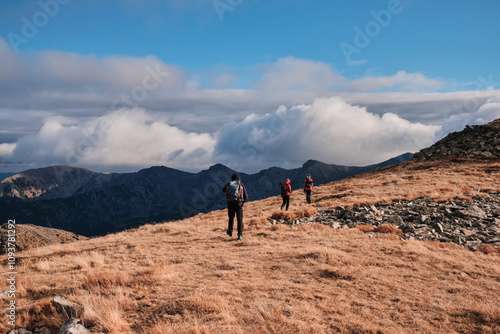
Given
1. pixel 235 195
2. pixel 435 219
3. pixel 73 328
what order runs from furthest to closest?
pixel 435 219 < pixel 235 195 < pixel 73 328

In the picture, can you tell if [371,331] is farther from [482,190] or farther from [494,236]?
[482,190]

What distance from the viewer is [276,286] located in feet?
25.1

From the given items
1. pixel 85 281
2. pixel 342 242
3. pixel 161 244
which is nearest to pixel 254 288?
pixel 85 281

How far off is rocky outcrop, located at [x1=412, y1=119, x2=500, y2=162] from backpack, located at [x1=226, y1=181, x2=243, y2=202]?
5026 cm

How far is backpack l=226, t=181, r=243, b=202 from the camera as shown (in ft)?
43.3

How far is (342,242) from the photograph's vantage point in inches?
501

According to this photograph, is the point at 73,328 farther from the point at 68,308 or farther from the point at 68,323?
the point at 68,308

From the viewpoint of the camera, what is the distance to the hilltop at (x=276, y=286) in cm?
578

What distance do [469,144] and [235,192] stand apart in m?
58.3

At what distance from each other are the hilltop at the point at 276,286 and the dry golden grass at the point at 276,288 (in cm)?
3

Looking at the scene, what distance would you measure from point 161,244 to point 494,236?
16064 millimetres

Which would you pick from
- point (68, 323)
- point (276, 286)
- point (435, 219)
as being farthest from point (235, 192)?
point (435, 219)

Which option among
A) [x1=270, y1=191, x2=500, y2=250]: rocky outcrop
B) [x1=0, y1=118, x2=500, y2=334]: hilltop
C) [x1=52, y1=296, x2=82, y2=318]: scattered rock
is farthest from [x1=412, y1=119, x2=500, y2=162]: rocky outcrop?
[x1=52, y1=296, x2=82, y2=318]: scattered rock

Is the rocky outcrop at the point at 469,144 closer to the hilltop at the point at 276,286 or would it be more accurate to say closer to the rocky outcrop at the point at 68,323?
the hilltop at the point at 276,286
